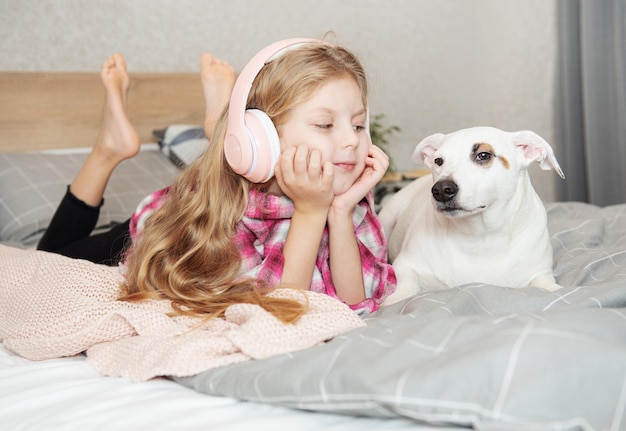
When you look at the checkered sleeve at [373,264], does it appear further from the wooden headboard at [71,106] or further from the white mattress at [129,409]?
the wooden headboard at [71,106]

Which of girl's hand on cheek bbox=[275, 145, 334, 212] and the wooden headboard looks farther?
the wooden headboard

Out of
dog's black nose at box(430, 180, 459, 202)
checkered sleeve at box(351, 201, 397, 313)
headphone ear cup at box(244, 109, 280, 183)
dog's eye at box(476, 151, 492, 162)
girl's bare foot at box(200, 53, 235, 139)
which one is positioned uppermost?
girl's bare foot at box(200, 53, 235, 139)

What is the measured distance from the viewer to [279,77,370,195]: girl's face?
4.61 feet

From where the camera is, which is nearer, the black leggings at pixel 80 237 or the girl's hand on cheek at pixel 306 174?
the girl's hand on cheek at pixel 306 174

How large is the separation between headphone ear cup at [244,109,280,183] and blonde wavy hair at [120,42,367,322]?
0.08 metres

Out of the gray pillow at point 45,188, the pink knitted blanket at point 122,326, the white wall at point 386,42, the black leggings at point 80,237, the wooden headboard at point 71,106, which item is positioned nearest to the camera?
the pink knitted blanket at point 122,326

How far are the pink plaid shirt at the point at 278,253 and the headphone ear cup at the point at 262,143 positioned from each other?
5.3 inches

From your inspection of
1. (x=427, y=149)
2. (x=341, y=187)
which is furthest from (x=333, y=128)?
(x=427, y=149)

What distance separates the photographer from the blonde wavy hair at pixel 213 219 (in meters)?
1.30

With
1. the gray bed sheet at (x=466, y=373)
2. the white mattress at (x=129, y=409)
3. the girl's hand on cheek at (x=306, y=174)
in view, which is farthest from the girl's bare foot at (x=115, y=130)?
the gray bed sheet at (x=466, y=373)

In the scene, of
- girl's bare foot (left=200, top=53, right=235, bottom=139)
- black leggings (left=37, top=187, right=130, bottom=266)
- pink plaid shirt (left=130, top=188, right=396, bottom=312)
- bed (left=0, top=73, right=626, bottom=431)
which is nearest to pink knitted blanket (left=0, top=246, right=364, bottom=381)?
bed (left=0, top=73, right=626, bottom=431)

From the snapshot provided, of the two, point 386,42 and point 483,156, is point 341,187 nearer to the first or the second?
point 483,156

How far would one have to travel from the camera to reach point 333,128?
142cm

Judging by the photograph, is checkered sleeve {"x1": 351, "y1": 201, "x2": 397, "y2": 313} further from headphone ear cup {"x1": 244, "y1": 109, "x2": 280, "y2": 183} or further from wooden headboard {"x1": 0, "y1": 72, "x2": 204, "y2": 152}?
wooden headboard {"x1": 0, "y1": 72, "x2": 204, "y2": 152}
